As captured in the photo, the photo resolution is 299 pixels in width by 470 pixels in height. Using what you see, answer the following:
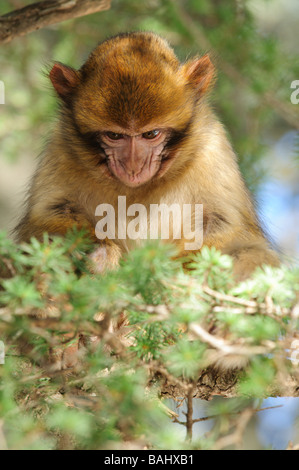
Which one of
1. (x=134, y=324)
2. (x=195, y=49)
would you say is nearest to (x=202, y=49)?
(x=195, y=49)

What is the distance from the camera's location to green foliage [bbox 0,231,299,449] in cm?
189

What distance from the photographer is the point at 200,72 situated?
377 cm

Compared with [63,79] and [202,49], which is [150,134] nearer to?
[63,79]

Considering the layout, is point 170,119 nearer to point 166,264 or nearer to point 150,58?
point 150,58

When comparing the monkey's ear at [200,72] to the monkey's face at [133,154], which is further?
the monkey's ear at [200,72]

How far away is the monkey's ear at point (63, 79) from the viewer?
356 cm

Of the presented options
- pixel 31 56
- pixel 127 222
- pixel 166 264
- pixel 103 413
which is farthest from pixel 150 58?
pixel 31 56

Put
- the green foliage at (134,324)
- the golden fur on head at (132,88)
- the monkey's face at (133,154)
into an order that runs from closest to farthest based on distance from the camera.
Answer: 1. the green foliage at (134,324)
2. the golden fur on head at (132,88)
3. the monkey's face at (133,154)

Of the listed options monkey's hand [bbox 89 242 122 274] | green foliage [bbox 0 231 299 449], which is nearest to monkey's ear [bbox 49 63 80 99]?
monkey's hand [bbox 89 242 122 274]

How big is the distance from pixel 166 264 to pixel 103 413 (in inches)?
21.7

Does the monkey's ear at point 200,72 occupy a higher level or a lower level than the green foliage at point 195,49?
lower

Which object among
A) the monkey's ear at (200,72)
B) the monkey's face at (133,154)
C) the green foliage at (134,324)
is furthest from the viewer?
the monkey's ear at (200,72)

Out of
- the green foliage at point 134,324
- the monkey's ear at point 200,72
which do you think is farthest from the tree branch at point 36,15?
the green foliage at point 134,324

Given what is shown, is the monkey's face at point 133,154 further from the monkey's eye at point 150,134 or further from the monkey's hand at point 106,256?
the monkey's hand at point 106,256
